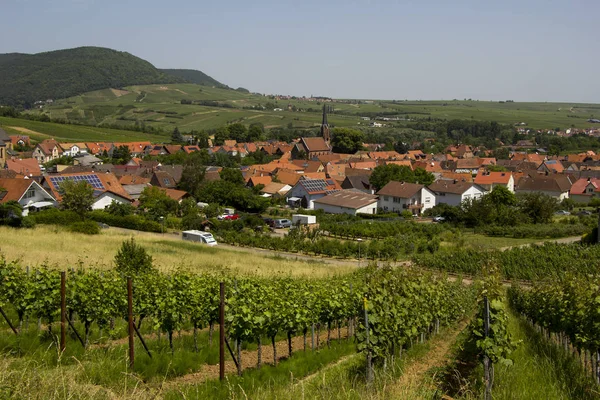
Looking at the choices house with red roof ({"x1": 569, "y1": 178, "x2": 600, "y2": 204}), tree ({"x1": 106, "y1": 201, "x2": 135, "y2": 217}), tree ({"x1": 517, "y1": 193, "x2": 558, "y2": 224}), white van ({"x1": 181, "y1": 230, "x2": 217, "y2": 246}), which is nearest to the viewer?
white van ({"x1": 181, "y1": 230, "x2": 217, "y2": 246})

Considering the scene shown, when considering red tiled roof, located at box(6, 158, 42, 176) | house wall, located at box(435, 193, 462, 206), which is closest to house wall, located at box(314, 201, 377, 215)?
house wall, located at box(435, 193, 462, 206)

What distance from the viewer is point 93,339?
37.0 feet

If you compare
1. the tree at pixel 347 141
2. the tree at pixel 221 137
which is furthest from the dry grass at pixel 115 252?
the tree at pixel 221 137

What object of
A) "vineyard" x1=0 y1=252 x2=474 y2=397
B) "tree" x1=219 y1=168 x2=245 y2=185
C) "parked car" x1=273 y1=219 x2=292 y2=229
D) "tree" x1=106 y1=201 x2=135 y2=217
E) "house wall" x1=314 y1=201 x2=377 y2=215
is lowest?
"house wall" x1=314 y1=201 x2=377 y2=215

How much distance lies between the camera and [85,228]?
3262 centimetres

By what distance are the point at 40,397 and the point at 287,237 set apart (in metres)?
33.0

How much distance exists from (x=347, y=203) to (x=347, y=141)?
5679 cm

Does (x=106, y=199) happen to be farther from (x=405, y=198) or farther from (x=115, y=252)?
(x=405, y=198)

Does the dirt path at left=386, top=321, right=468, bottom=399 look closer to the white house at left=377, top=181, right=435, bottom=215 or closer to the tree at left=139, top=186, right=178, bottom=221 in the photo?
→ the tree at left=139, top=186, right=178, bottom=221

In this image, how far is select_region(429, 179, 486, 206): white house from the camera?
193 ft

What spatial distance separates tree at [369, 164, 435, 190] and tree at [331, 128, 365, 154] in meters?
44.6

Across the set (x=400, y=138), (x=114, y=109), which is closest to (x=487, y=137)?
(x=400, y=138)

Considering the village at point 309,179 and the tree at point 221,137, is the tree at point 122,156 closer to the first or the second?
the village at point 309,179

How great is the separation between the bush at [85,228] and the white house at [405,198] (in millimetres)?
32740
